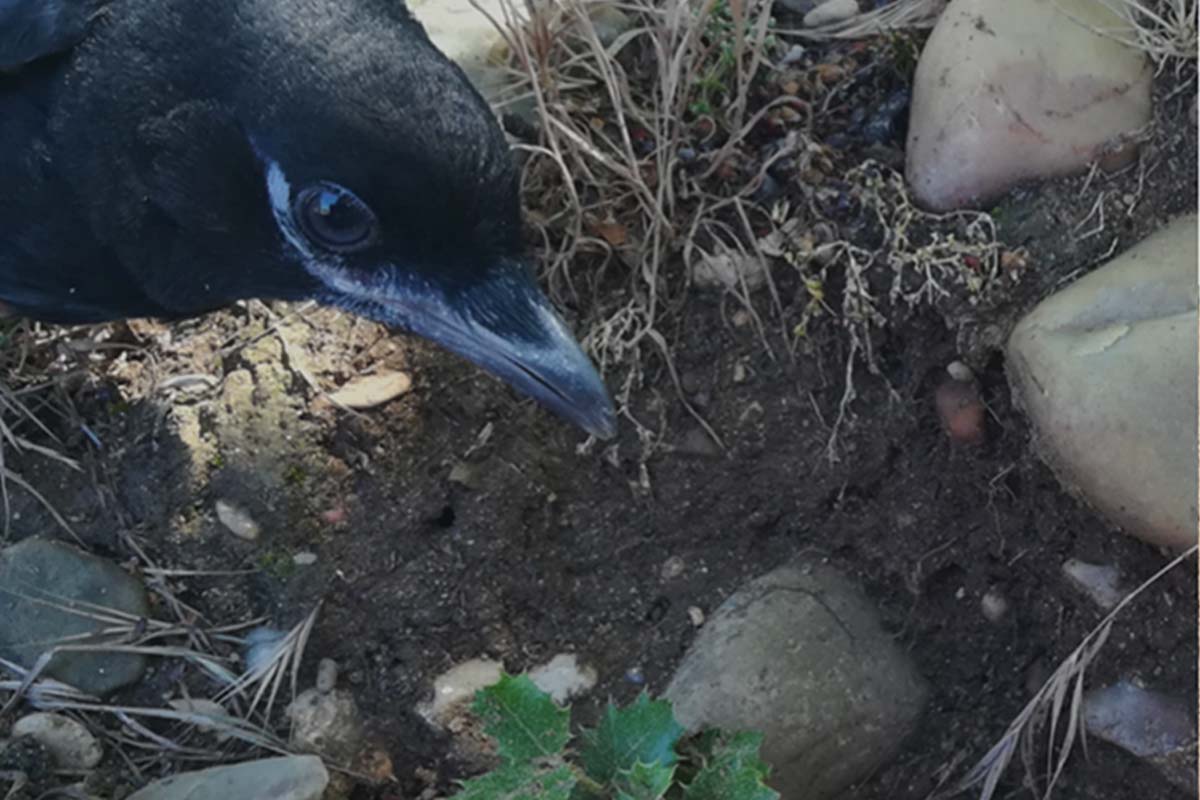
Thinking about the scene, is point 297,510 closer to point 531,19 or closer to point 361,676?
point 361,676

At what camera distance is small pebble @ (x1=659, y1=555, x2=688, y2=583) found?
8.43 feet

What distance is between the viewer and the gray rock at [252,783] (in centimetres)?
233

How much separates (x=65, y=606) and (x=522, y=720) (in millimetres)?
1029

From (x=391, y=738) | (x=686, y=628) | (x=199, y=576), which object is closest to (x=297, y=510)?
(x=199, y=576)

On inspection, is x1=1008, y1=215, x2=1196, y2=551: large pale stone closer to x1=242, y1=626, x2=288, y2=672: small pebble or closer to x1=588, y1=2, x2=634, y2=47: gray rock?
x1=588, y1=2, x2=634, y2=47: gray rock

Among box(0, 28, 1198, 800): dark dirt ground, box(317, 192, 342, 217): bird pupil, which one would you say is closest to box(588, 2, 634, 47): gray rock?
box(0, 28, 1198, 800): dark dirt ground

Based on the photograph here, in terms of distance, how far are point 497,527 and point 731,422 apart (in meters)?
0.42

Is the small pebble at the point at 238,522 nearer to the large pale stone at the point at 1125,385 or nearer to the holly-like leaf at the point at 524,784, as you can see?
the holly-like leaf at the point at 524,784

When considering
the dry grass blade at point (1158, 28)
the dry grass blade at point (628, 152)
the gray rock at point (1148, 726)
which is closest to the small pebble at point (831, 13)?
the dry grass blade at point (628, 152)

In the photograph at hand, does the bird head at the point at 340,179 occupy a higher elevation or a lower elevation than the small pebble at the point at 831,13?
higher

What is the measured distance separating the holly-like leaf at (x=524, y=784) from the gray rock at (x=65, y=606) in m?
0.90

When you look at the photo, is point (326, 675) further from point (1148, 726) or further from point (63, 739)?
point (1148, 726)

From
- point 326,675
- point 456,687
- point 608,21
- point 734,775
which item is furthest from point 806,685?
point 608,21

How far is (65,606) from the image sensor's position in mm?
2615
